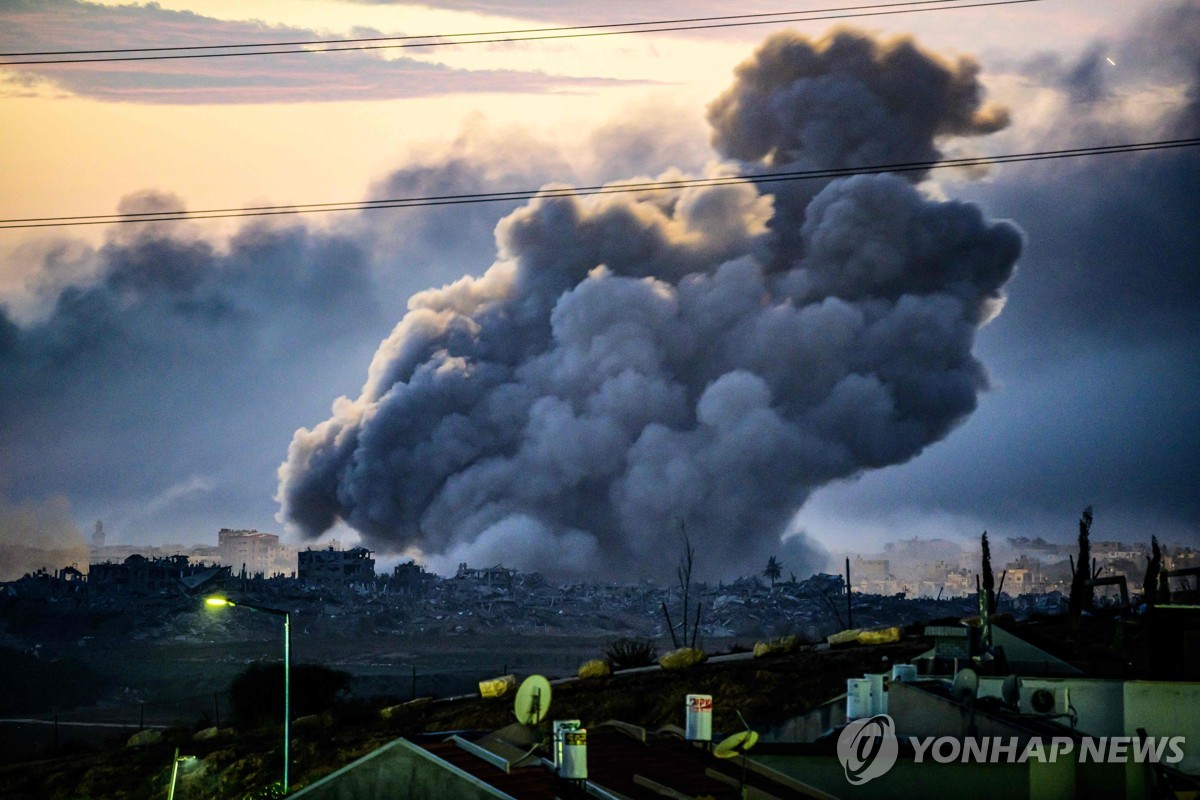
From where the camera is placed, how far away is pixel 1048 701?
20.0 m

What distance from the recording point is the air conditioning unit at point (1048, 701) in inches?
789

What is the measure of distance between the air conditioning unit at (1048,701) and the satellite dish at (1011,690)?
0.40 meters

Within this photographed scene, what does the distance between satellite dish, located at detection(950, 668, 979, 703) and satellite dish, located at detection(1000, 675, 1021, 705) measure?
121 centimetres

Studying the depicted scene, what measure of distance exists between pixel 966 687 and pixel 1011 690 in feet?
4.44

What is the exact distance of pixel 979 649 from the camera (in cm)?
2478

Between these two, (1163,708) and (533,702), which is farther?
(1163,708)

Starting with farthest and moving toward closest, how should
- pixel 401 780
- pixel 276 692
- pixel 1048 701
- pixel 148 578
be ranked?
pixel 148 578
pixel 276 692
pixel 1048 701
pixel 401 780

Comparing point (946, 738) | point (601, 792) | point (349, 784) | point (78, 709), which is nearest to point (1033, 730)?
point (946, 738)

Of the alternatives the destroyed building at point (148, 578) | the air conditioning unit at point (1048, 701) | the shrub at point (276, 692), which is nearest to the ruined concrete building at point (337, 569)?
the destroyed building at point (148, 578)

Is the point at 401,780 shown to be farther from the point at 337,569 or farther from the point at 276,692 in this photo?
the point at 337,569

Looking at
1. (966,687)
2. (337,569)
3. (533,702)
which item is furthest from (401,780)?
(337,569)

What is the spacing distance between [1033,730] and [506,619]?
108 meters

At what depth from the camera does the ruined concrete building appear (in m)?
128

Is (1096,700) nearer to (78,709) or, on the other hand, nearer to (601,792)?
(601,792)
